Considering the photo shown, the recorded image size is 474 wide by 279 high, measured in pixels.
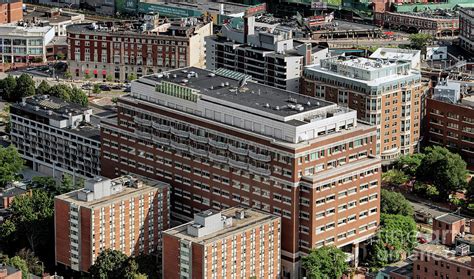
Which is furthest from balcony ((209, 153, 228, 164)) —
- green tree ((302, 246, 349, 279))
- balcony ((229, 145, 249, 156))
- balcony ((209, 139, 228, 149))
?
green tree ((302, 246, 349, 279))

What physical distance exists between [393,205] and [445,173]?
582 inches

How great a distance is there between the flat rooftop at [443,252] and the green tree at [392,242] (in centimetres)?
1628

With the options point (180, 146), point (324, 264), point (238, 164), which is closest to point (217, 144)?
point (238, 164)

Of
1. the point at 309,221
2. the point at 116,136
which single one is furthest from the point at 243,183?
the point at 116,136

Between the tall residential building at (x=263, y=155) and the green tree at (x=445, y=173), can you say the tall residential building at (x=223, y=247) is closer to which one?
the tall residential building at (x=263, y=155)

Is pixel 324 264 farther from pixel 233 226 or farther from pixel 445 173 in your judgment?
pixel 445 173

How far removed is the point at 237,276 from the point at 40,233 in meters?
28.2

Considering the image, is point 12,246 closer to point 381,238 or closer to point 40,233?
point 40,233

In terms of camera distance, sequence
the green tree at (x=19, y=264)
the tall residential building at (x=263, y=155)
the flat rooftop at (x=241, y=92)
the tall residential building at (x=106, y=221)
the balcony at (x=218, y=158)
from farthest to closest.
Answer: the flat rooftop at (x=241, y=92), the balcony at (x=218, y=158), the tall residential building at (x=106, y=221), the tall residential building at (x=263, y=155), the green tree at (x=19, y=264)

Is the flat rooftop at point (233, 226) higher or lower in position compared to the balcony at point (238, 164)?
lower

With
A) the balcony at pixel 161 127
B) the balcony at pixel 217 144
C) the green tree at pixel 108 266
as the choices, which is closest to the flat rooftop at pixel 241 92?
the balcony at pixel 217 144

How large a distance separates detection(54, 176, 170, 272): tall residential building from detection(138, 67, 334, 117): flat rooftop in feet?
49.4

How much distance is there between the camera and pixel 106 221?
17012 cm

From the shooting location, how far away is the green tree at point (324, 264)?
544 ft
